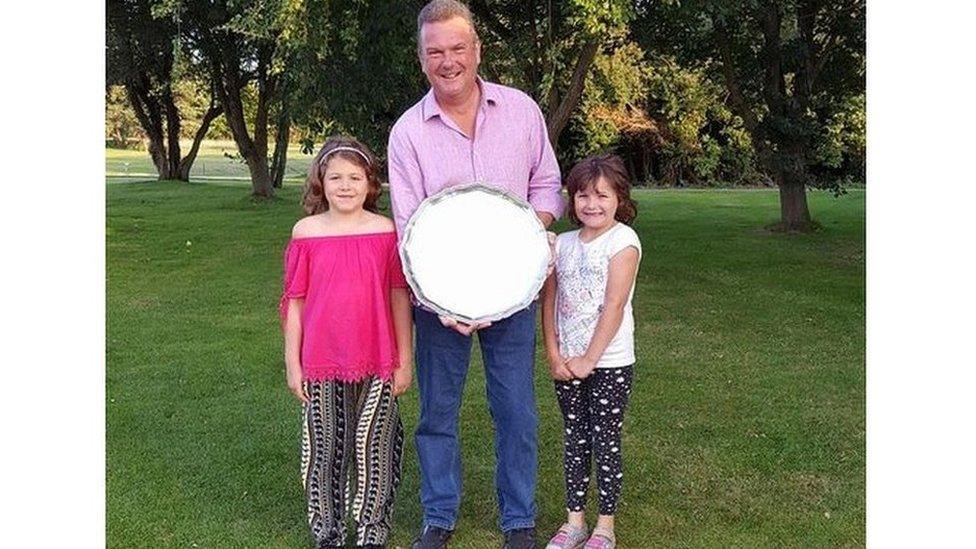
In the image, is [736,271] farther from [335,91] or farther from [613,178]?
[613,178]

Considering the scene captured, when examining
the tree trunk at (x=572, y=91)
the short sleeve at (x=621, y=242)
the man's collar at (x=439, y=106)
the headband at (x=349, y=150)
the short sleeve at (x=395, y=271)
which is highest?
the tree trunk at (x=572, y=91)

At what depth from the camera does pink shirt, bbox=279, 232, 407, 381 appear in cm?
338

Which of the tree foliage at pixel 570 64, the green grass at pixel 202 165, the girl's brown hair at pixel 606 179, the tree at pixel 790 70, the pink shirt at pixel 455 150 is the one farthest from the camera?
the green grass at pixel 202 165

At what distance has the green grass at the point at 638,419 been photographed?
4.04 m

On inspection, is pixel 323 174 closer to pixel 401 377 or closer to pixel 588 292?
pixel 401 377

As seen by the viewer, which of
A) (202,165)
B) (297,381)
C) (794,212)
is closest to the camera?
(297,381)

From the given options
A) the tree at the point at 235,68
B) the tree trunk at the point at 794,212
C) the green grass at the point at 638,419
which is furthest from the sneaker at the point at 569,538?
the tree trunk at the point at 794,212

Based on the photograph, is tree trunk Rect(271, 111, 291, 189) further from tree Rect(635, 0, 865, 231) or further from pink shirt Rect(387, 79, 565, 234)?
pink shirt Rect(387, 79, 565, 234)

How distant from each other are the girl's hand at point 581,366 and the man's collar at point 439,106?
898 millimetres

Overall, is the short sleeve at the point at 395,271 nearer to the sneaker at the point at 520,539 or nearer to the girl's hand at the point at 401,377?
the girl's hand at the point at 401,377

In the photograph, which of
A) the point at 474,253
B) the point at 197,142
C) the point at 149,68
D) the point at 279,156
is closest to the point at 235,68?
the point at 149,68

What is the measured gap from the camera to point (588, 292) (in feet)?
11.5

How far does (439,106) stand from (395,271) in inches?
21.9

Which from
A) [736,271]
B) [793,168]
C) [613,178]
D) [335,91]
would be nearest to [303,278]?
[613,178]
